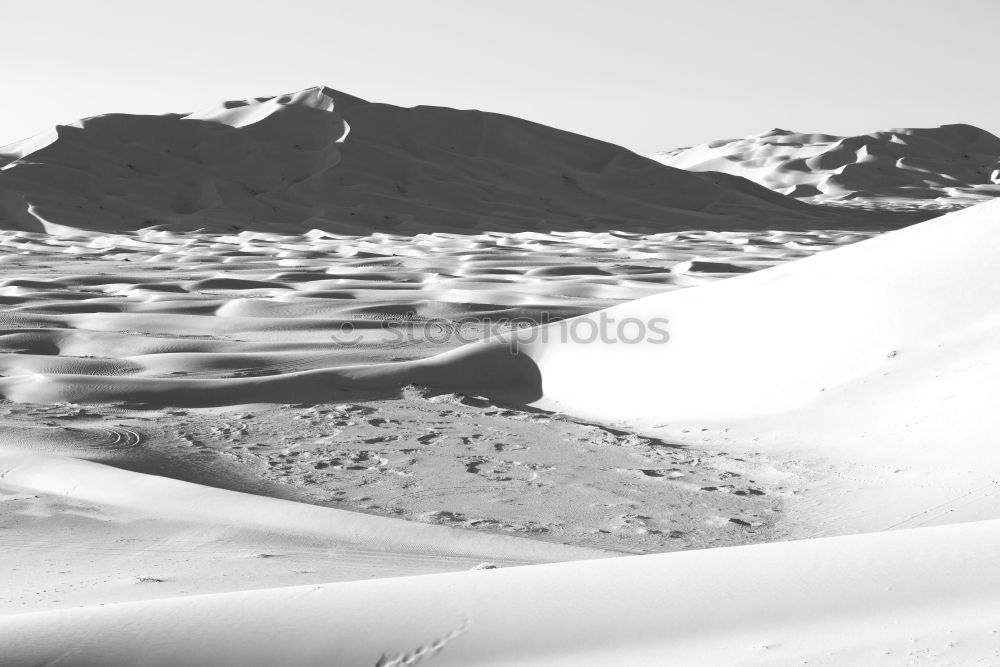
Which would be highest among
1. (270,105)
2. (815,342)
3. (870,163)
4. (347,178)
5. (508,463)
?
(270,105)

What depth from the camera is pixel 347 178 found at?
777 inches

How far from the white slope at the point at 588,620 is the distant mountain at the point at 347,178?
14.6m

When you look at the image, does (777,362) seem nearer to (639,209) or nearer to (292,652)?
(292,652)

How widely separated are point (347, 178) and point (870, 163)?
20.7 m

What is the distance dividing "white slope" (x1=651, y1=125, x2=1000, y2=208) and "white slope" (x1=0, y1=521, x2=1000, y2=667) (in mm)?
25028

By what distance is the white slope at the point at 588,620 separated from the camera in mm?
1377

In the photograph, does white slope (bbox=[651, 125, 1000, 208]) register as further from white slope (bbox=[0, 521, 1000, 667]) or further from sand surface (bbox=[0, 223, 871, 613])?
white slope (bbox=[0, 521, 1000, 667])

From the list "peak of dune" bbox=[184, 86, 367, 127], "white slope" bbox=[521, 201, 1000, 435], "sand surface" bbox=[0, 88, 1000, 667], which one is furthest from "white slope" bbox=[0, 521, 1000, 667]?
"peak of dune" bbox=[184, 86, 367, 127]

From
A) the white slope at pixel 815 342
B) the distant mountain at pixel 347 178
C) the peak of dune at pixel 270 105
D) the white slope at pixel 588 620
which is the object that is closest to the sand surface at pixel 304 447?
the white slope at pixel 815 342

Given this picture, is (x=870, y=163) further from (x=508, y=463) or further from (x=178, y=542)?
(x=178, y=542)

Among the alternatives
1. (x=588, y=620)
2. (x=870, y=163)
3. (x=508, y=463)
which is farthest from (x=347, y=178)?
(x=870, y=163)

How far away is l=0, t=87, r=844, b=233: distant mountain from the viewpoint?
17219 mm

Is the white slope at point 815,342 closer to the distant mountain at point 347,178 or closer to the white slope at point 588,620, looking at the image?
the white slope at point 588,620

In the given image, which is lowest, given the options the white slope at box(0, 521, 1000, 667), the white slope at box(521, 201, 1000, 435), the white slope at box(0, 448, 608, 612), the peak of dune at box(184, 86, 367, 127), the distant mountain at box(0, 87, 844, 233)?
the white slope at box(0, 448, 608, 612)
